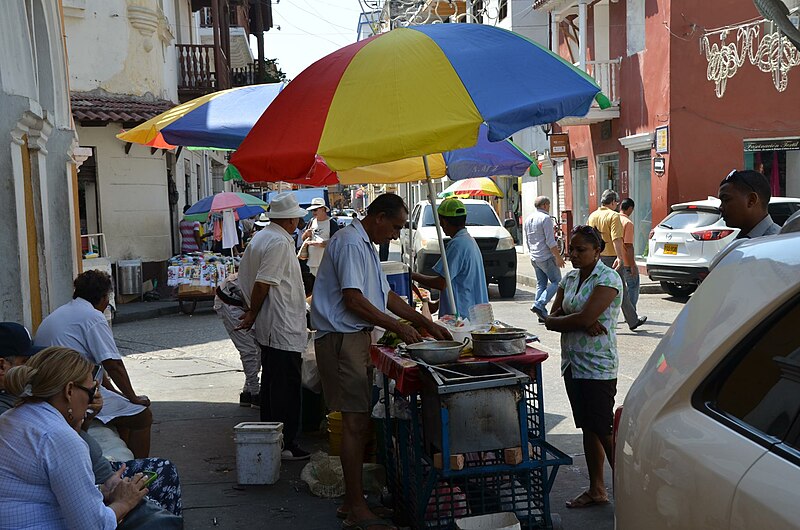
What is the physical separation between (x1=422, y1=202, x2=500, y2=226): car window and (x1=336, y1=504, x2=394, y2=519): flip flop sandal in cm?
1282

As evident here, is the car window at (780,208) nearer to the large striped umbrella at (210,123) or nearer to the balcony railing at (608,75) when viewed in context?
the balcony railing at (608,75)

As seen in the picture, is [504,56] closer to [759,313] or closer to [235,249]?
[759,313]

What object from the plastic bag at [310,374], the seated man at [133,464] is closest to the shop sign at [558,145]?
the plastic bag at [310,374]

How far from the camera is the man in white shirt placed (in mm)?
6715

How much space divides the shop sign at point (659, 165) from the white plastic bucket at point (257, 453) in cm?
1481

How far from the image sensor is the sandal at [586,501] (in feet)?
17.6

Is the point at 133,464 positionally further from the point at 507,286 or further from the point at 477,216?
the point at 477,216

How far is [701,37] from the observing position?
1823cm

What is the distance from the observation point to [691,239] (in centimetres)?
1446

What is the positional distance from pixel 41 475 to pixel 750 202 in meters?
3.89

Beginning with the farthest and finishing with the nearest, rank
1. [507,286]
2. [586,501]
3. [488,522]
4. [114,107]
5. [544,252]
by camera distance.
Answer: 1. [507,286]
2. [114,107]
3. [544,252]
4. [586,501]
5. [488,522]

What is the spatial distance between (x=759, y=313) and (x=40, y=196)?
714cm

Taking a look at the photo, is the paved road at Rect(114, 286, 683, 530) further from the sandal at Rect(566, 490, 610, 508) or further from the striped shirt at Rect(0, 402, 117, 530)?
the striped shirt at Rect(0, 402, 117, 530)

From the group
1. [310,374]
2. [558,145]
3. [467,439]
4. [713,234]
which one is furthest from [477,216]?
[467,439]
